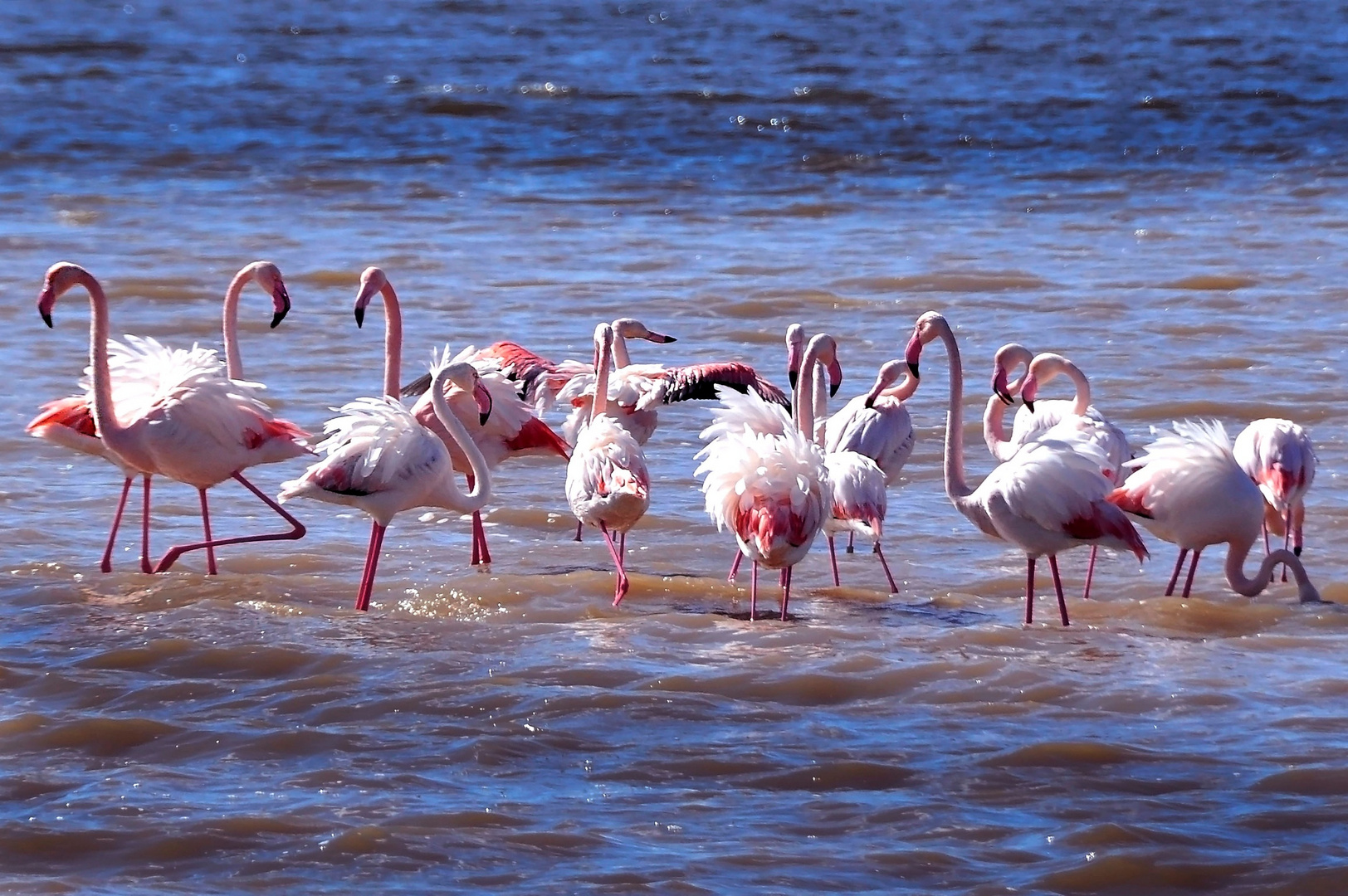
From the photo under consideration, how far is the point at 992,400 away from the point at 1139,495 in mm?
1106

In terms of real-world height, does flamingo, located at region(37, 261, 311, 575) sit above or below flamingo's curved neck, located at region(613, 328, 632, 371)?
below

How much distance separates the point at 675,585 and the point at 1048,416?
1.67 metres

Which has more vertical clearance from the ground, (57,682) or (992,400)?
(992,400)

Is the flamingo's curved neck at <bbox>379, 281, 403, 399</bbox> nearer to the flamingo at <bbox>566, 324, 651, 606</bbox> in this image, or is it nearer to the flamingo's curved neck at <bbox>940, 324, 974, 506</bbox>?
the flamingo at <bbox>566, 324, 651, 606</bbox>

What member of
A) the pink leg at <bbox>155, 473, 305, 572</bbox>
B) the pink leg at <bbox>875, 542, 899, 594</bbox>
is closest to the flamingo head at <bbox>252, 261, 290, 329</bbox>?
the pink leg at <bbox>155, 473, 305, 572</bbox>

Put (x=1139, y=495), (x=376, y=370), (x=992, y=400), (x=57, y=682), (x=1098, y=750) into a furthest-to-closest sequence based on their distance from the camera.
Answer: (x=376, y=370)
(x=992, y=400)
(x=1139, y=495)
(x=57, y=682)
(x=1098, y=750)

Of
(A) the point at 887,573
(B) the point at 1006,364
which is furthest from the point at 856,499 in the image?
(B) the point at 1006,364

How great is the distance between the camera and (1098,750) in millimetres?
4652

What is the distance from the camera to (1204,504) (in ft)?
19.7

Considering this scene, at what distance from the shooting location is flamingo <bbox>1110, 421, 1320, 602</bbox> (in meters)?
6.00

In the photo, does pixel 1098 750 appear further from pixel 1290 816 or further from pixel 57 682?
pixel 57 682

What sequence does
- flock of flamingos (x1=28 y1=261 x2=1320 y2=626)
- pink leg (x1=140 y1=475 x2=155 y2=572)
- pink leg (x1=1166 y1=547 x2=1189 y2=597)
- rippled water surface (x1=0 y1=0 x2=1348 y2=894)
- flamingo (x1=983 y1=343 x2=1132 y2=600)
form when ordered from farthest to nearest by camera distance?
flamingo (x1=983 y1=343 x2=1132 y2=600), pink leg (x1=140 y1=475 x2=155 y2=572), pink leg (x1=1166 y1=547 x2=1189 y2=597), flock of flamingos (x1=28 y1=261 x2=1320 y2=626), rippled water surface (x1=0 y1=0 x2=1348 y2=894)

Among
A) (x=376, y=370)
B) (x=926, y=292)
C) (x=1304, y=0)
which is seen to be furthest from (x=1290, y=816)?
(x=1304, y=0)

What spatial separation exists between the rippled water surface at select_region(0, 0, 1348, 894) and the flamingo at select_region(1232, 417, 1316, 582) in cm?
27
